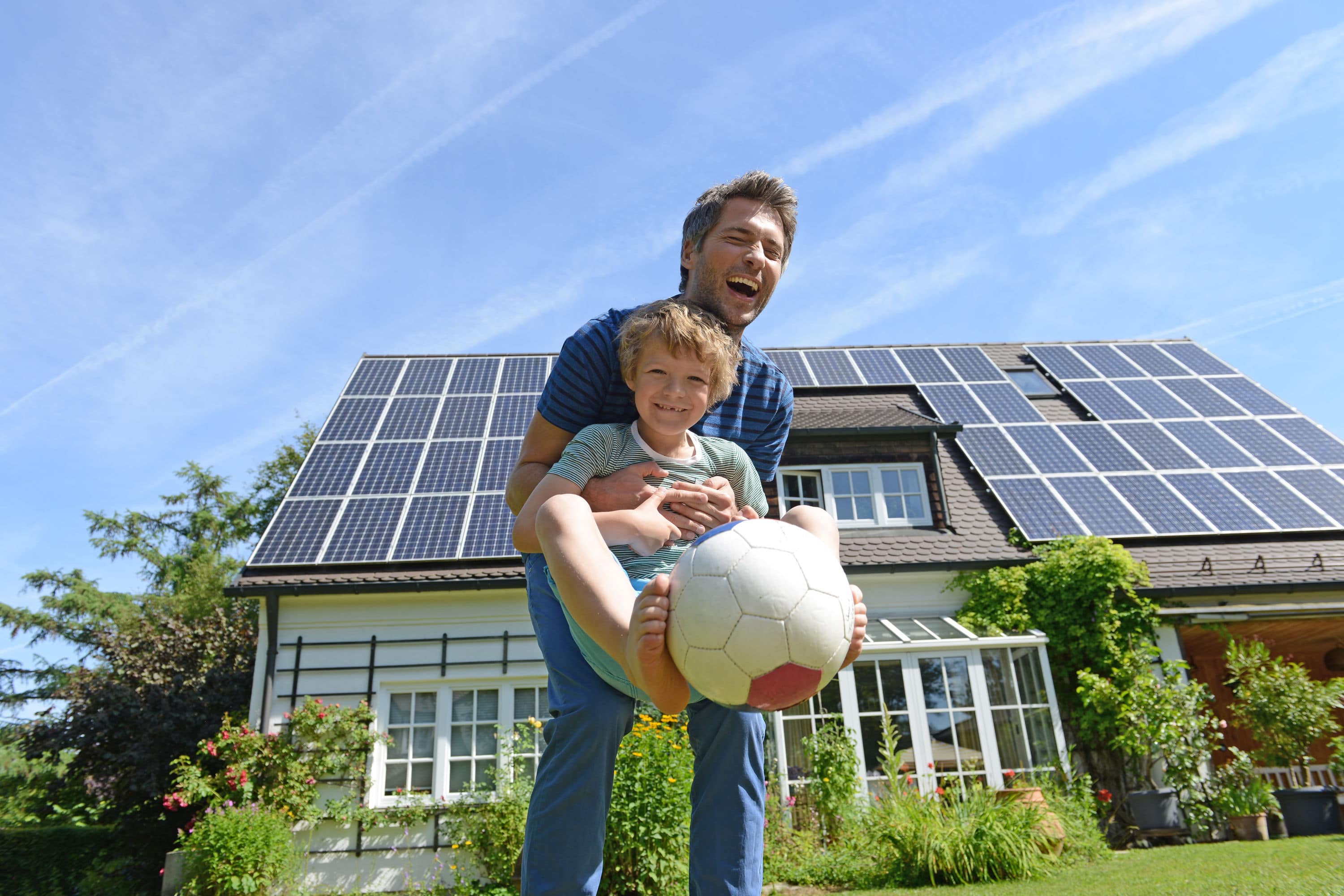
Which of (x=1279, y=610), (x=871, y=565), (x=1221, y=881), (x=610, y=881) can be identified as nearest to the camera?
(x=1221, y=881)

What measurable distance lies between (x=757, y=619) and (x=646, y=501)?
2.10ft

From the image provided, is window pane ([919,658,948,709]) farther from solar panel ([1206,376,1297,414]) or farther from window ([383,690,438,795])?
solar panel ([1206,376,1297,414])

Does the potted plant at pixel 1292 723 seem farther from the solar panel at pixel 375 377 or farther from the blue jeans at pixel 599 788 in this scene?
the solar panel at pixel 375 377

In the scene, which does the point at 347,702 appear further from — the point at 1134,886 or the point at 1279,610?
the point at 1279,610

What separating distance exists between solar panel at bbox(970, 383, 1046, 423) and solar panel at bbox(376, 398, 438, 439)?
30.4ft

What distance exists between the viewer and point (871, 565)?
11203 millimetres

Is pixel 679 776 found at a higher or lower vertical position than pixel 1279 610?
lower

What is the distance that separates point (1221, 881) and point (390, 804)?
8205 millimetres

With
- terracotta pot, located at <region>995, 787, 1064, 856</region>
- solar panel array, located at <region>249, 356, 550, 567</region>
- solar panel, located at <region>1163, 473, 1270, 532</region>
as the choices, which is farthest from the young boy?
solar panel, located at <region>1163, 473, 1270, 532</region>

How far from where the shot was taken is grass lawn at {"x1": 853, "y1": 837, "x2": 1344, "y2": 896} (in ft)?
14.8

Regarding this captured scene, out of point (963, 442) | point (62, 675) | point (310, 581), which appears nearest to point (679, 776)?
point (310, 581)

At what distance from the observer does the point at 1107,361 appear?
55.0 ft

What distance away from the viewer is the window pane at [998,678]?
1030 centimetres

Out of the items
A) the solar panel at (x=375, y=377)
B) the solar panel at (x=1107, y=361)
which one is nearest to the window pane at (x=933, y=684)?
the solar panel at (x=1107, y=361)
